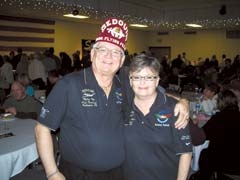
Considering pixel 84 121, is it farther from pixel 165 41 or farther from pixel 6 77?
pixel 165 41

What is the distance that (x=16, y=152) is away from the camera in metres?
2.75

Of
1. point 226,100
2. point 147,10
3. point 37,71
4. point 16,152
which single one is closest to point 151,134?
point 16,152

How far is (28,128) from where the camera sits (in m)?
3.43

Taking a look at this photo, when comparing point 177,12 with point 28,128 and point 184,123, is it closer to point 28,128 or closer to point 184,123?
point 28,128

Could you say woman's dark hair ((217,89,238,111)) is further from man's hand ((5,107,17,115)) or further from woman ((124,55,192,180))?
man's hand ((5,107,17,115))

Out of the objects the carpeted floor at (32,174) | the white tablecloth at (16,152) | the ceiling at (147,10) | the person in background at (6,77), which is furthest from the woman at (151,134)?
the ceiling at (147,10)

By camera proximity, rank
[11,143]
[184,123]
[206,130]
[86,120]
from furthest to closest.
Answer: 1. [206,130]
2. [11,143]
3. [184,123]
4. [86,120]

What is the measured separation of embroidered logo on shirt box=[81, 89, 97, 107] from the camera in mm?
1739

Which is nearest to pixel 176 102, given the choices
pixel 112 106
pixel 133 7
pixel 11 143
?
pixel 112 106

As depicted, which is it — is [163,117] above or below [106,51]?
below

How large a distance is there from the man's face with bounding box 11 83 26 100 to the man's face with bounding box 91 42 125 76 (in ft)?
8.38

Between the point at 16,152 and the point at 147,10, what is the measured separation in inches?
432

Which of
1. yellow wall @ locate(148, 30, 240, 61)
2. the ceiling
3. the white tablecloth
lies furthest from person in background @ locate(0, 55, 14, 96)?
yellow wall @ locate(148, 30, 240, 61)

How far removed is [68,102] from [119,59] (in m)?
0.41
